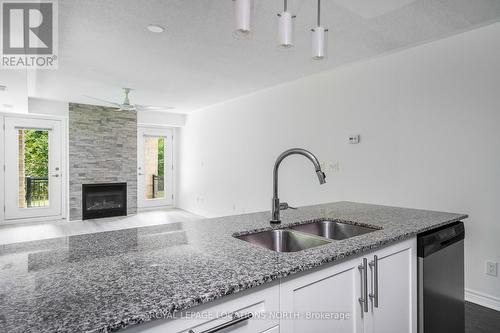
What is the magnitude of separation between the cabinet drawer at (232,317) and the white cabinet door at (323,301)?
6 centimetres

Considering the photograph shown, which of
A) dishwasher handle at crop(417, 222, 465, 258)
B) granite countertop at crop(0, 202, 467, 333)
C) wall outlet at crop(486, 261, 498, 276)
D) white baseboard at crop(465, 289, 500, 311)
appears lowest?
white baseboard at crop(465, 289, 500, 311)

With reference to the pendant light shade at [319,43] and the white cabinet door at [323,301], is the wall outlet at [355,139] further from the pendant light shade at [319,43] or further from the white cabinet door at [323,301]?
the white cabinet door at [323,301]

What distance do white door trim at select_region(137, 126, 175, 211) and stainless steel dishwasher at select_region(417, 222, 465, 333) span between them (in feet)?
22.1

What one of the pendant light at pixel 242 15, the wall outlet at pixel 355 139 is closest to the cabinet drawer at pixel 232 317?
the pendant light at pixel 242 15

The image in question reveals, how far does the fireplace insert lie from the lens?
6238 millimetres

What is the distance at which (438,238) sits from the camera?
1.68 m

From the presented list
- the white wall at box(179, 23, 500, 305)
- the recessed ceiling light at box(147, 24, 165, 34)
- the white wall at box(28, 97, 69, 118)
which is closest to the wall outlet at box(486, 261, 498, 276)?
the white wall at box(179, 23, 500, 305)

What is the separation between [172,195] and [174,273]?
23.6ft

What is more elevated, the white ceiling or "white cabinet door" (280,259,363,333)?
the white ceiling

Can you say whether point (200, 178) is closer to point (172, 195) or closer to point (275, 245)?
point (172, 195)

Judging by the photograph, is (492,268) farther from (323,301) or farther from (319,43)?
(319,43)

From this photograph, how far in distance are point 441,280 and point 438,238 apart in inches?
9.9

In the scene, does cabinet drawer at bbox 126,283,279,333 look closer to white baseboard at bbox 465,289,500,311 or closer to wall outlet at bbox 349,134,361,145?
white baseboard at bbox 465,289,500,311

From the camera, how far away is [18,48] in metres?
2.89
